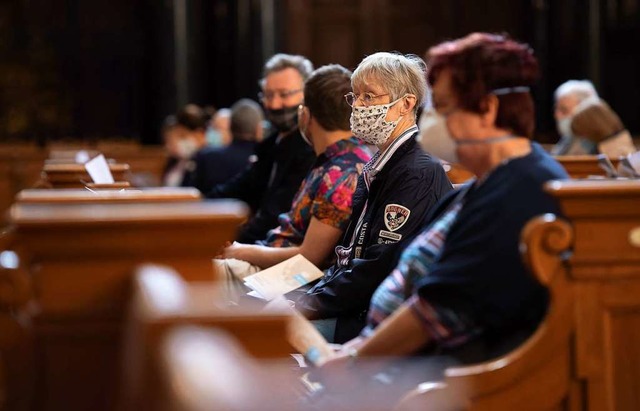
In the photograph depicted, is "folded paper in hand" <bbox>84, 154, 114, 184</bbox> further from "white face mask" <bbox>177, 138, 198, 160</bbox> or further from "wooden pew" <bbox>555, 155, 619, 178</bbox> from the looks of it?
"white face mask" <bbox>177, 138, 198, 160</bbox>

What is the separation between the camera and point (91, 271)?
2152 millimetres

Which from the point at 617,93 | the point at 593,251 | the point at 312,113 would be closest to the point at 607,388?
the point at 593,251

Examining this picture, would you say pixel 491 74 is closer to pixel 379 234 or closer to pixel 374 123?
pixel 379 234

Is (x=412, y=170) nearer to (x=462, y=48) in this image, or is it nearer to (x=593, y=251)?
(x=462, y=48)

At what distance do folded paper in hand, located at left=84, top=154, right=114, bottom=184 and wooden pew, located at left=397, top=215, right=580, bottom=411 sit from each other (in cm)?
292

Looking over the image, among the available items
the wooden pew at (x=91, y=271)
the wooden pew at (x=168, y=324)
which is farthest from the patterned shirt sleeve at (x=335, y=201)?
the wooden pew at (x=168, y=324)

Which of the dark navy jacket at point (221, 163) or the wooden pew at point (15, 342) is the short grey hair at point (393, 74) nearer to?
the wooden pew at point (15, 342)

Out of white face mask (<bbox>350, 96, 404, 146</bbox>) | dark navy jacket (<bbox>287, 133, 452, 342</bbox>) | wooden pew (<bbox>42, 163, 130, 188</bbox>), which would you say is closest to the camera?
dark navy jacket (<bbox>287, 133, 452, 342</bbox>)

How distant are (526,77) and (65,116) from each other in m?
12.7

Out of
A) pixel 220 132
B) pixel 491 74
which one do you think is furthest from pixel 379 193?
pixel 220 132

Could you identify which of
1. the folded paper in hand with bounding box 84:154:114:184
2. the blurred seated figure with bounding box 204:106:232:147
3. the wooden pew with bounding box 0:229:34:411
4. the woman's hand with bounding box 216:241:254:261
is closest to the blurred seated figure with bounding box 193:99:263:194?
the blurred seated figure with bounding box 204:106:232:147

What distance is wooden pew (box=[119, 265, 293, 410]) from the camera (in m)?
1.49

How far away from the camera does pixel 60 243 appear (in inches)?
84.4

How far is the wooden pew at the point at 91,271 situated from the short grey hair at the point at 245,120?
6415mm
